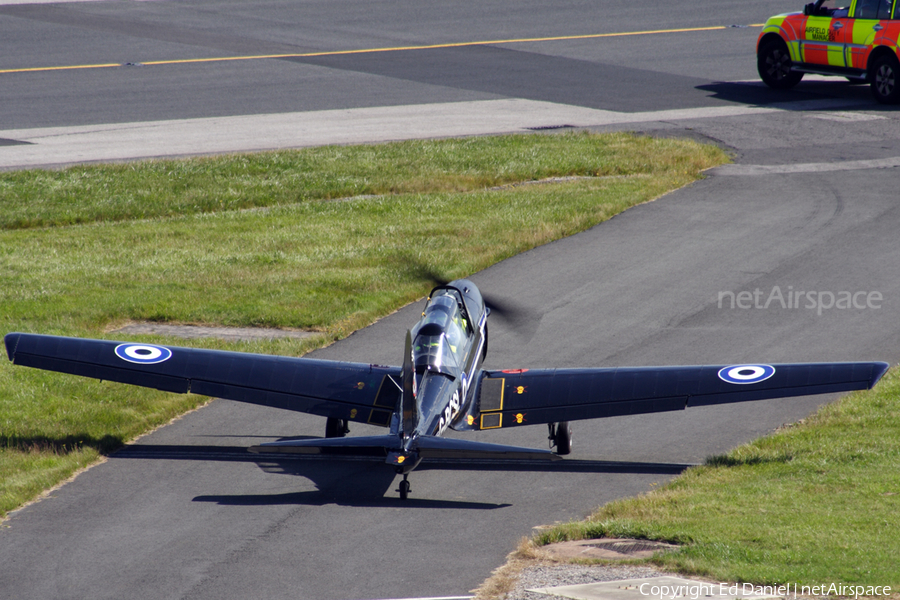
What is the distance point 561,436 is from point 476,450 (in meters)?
2.85

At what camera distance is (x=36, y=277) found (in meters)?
20.5

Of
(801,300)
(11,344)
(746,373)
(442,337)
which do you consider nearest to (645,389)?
(746,373)

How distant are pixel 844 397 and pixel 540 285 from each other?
267 inches

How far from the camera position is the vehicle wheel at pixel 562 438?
13023 millimetres

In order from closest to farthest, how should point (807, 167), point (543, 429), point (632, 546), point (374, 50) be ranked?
1. point (632, 546)
2. point (543, 429)
3. point (807, 167)
4. point (374, 50)

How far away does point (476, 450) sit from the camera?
1049cm

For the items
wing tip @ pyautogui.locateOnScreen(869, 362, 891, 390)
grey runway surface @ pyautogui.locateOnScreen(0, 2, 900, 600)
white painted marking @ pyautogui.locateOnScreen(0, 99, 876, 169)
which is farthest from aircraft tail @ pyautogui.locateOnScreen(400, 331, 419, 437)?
white painted marking @ pyautogui.locateOnScreen(0, 99, 876, 169)

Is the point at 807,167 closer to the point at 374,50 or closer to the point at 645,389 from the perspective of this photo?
the point at 645,389

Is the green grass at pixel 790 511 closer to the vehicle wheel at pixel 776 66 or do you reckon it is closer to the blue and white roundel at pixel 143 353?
the blue and white roundel at pixel 143 353

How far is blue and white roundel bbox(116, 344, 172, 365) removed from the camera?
1331 centimetres

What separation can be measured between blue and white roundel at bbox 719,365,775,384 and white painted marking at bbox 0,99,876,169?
800 inches

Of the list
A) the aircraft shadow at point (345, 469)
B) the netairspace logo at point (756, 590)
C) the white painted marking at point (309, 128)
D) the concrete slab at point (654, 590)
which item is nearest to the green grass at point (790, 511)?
the netairspace logo at point (756, 590)

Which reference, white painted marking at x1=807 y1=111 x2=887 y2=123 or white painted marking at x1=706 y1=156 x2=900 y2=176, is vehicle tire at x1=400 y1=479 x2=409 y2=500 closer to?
white painted marking at x1=706 y1=156 x2=900 y2=176

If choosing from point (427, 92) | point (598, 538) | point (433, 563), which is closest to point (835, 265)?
point (598, 538)
